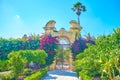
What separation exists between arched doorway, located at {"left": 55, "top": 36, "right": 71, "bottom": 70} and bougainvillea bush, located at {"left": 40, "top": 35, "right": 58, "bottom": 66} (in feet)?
7.28

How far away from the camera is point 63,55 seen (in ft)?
171

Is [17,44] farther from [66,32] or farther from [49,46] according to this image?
[66,32]

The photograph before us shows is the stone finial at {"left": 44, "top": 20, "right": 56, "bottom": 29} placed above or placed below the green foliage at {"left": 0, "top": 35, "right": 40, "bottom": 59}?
above

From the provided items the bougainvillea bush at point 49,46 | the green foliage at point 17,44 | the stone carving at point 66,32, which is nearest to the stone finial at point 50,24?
the stone carving at point 66,32

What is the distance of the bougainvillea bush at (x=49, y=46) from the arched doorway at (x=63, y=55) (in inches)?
87.3

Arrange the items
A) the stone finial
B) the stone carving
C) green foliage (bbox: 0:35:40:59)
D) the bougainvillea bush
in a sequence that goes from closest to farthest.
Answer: the bougainvillea bush
green foliage (bbox: 0:35:40:59)
the stone carving
the stone finial

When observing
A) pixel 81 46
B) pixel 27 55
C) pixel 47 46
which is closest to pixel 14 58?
pixel 27 55

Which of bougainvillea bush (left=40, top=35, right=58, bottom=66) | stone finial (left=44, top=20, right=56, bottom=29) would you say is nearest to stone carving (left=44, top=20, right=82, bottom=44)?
stone finial (left=44, top=20, right=56, bottom=29)

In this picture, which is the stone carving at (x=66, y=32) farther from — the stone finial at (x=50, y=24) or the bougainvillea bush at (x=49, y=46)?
the bougainvillea bush at (x=49, y=46)

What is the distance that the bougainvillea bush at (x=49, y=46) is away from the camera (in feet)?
149

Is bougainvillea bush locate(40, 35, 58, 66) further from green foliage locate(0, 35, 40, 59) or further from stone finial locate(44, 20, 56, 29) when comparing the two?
stone finial locate(44, 20, 56, 29)

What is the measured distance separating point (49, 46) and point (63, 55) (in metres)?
7.13

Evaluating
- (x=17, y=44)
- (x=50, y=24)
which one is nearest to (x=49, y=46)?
(x=50, y=24)

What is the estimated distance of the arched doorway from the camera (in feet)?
157
